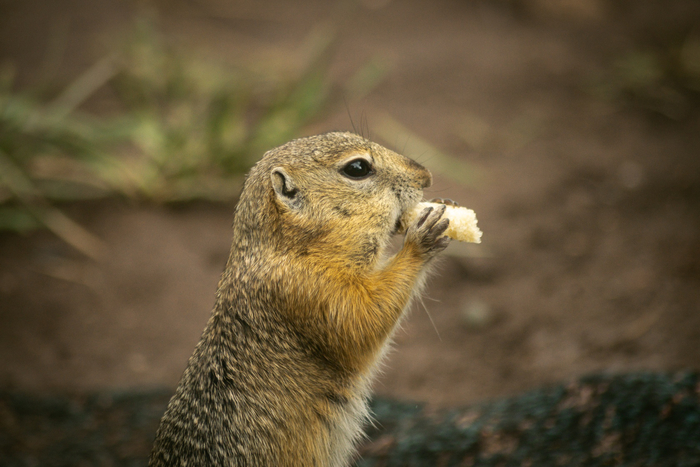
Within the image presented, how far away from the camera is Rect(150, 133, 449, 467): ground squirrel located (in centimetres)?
282

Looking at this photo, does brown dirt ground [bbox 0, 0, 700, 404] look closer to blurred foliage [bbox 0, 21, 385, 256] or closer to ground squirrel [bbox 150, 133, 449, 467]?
blurred foliage [bbox 0, 21, 385, 256]

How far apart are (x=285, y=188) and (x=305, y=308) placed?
60cm

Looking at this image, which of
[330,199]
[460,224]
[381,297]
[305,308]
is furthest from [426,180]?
[305,308]

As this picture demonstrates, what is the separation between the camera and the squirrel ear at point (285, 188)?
2967 mm

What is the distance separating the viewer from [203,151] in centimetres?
634

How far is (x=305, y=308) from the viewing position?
2.89 metres

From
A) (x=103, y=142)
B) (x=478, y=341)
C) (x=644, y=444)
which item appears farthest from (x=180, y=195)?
(x=644, y=444)

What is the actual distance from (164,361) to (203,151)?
2347 millimetres

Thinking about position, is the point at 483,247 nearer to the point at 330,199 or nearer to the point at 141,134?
the point at 330,199

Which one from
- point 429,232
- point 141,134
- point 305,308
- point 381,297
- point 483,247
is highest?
point 141,134

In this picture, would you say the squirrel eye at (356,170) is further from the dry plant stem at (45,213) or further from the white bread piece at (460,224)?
the dry plant stem at (45,213)

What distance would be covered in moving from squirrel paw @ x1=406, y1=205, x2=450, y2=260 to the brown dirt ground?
17.3 inches

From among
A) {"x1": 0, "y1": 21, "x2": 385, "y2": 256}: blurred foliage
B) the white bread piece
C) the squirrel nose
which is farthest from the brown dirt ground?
the squirrel nose

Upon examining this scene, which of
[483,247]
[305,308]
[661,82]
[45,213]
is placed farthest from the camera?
[661,82]
